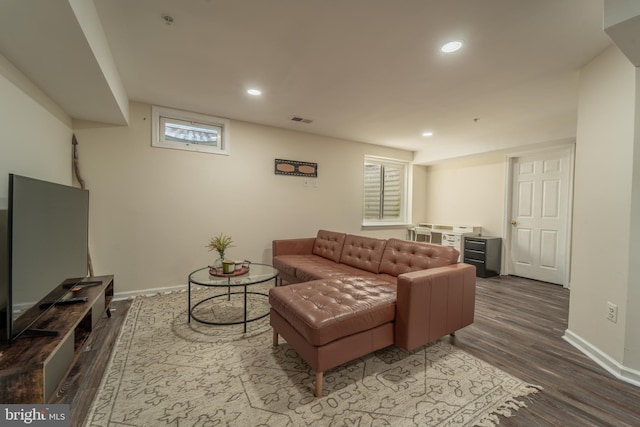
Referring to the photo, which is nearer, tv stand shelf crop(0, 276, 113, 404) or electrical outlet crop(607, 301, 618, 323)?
tv stand shelf crop(0, 276, 113, 404)

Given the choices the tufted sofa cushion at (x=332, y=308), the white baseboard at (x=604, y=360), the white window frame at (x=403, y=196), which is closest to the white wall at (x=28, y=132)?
the tufted sofa cushion at (x=332, y=308)

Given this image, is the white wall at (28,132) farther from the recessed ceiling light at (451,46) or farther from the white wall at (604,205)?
the white wall at (604,205)

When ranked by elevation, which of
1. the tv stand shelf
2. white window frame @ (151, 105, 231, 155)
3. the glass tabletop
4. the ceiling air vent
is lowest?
the tv stand shelf

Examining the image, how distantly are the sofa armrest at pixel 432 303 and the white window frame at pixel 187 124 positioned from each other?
312 centimetres

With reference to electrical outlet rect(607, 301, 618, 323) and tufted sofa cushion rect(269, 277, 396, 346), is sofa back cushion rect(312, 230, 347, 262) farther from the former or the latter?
electrical outlet rect(607, 301, 618, 323)

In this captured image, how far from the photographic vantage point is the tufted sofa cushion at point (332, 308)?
5.29 ft

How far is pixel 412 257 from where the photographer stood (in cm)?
264

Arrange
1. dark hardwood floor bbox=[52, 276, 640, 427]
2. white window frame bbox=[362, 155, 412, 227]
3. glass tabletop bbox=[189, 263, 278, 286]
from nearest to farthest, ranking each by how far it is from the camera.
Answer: dark hardwood floor bbox=[52, 276, 640, 427] → glass tabletop bbox=[189, 263, 278, 286] → white window frame bbox=[362, 155, 412, 227]

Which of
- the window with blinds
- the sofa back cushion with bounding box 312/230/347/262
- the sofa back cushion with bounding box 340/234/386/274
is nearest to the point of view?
the sofa back cushion with bounding box 340/234/386/274

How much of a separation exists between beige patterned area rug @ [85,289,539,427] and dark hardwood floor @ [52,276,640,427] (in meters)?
0.09

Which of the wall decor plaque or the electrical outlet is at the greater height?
the wall decor plaque

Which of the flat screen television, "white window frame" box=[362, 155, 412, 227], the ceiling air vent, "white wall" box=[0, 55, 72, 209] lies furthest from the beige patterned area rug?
"white window frame" box=[362, 155, 412, 227]

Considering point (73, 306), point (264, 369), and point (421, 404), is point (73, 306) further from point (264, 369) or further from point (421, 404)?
point (421, 404)

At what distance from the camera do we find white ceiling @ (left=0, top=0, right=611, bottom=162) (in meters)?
1.61
